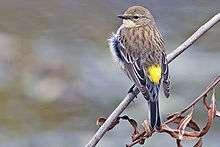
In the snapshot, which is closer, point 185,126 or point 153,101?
point 185,126

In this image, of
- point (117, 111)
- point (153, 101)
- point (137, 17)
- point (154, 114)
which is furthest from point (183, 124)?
point (137, 17)

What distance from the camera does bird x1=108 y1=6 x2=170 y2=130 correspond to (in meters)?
3.80

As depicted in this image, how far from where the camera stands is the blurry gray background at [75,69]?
27.1ft

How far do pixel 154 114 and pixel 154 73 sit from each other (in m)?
0.85

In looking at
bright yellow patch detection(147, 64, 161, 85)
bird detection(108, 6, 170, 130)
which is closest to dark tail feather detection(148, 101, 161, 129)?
bird detection(108, 6, 170, 130)

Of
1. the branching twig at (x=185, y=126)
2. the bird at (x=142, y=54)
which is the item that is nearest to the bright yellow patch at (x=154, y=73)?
the bird at (x=142, y=54)

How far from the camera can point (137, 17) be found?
15.0 ft

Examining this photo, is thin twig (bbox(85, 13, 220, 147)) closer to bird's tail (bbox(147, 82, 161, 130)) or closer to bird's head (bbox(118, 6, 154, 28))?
bird's tail (bbox(147, 82, 161, 130))

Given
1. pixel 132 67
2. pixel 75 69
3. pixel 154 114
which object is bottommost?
pixel 75 69

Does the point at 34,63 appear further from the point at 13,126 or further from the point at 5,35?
the point at 13,126

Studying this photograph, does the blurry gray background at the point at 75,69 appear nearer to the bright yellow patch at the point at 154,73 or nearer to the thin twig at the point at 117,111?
the bright yellow patch at the point at 154,73

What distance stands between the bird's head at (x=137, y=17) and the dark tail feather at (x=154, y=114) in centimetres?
105

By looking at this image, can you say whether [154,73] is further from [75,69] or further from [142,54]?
[75,69]

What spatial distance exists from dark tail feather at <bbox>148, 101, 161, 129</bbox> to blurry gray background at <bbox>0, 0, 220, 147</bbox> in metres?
4.33
